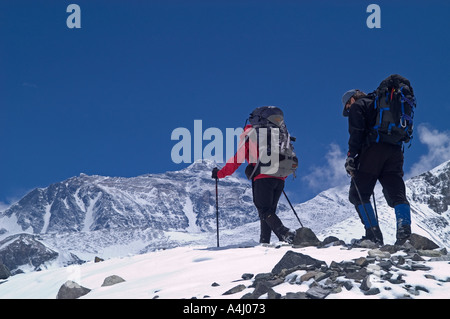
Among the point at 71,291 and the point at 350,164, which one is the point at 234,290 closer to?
the point at 71,291

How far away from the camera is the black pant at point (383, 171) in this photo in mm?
8984

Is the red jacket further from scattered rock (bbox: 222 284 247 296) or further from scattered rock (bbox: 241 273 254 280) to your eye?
scattered rock (bbox: 222 284 247 296)

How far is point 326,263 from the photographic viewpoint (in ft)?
22.5

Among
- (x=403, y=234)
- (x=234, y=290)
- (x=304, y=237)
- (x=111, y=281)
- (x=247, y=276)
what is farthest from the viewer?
(x=304, y=237)

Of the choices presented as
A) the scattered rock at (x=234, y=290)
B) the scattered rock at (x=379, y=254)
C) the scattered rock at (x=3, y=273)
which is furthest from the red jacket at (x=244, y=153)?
the scattered rock at (x=3, y=273)

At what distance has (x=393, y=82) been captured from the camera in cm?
887

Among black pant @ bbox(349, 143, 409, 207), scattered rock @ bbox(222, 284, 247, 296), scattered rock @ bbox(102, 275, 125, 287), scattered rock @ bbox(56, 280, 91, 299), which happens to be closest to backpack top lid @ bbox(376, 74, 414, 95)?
black pant @ bbox(349, 143, 409, 207)

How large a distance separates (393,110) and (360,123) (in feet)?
1.92

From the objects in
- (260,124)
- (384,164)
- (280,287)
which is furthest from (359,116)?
(280,287)

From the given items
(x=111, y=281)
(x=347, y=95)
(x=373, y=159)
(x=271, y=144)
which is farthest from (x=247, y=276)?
(x=347, y=95)

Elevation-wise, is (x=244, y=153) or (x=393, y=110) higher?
(x=393, y=110)

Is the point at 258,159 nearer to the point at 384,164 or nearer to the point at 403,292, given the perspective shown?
Result: the point at 384,164
